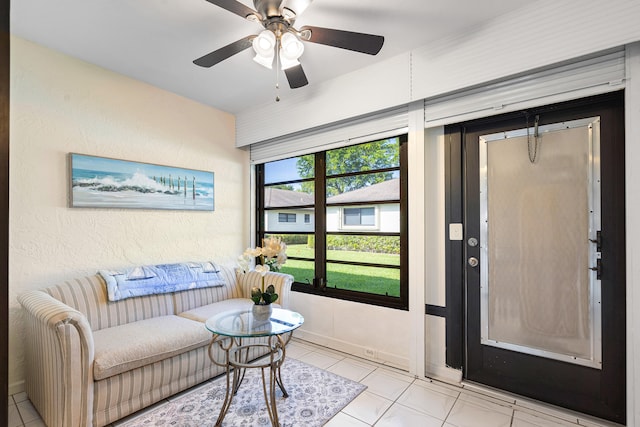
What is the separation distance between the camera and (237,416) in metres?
2.00

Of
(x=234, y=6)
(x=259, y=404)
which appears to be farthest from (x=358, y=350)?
(x=234, y=6)

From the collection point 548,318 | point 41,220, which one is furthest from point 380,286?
point 41,220

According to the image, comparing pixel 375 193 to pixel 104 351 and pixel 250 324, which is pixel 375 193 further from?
pixel 104 351

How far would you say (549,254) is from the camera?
7.03 ft

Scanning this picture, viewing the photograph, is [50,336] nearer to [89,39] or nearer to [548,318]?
[89,39]

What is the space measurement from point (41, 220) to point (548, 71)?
3.94 metres

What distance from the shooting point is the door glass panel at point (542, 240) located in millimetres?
2014

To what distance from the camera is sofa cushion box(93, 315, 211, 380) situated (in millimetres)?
1904

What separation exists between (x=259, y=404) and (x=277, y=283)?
1.18 meters

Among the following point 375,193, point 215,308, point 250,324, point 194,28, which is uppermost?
point 194,28

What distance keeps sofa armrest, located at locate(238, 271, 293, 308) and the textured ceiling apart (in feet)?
6.60

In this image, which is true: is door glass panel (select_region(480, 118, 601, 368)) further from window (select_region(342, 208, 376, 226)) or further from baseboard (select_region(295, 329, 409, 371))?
window (select_region(342, 208, 376, 226))

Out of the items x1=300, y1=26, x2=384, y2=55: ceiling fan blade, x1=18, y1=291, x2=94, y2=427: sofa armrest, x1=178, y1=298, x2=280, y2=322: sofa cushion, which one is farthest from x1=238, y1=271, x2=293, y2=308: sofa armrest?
x1=300, y1=26, x2=384, y2=55: ceiling fan blade

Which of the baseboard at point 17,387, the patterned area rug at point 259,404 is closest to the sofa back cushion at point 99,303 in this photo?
the baseboard at point 17,387
